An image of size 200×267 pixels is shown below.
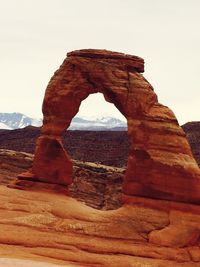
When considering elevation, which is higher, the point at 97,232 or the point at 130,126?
the point at 130,126

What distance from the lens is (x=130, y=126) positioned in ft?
85.0

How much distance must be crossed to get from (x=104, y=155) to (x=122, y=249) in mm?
72289

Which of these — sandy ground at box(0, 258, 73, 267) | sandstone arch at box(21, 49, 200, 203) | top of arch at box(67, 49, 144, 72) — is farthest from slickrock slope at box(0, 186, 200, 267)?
top of arch at box(67, 49, 144, 72)

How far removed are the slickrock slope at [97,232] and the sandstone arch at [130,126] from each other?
104 centimetres

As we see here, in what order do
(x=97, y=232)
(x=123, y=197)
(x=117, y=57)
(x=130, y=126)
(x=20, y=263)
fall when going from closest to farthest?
(x=20, y=263), (x=97, y=232), (x=130, y=126), (x=123, y=197), (x=117, y=57)

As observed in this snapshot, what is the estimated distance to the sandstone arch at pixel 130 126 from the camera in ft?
81.9

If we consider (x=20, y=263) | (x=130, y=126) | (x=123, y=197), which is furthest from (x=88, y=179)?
(x=20, y=263)

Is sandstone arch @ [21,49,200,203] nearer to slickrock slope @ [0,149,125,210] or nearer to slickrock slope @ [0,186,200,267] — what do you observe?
slickrock slope @ [0,186,200,267]

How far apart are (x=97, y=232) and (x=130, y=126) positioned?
559 cm

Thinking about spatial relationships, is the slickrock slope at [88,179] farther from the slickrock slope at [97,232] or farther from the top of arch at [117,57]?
the slickrock slope at [97,232]

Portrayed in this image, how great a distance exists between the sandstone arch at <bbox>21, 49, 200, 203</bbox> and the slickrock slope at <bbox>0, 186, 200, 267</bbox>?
1039 millimetres

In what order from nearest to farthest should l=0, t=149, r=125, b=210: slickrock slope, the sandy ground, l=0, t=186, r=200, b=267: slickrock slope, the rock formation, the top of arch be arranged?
1. the sandy ground
2. l=0, t=186, r=200, b=267: slickrock slope
3. the rock formation
4. the top of arch
5. l=0, t=149, r=125, b=210: slickrock slope

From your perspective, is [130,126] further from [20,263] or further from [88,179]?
[88,179]

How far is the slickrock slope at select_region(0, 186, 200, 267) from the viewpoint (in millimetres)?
21656
